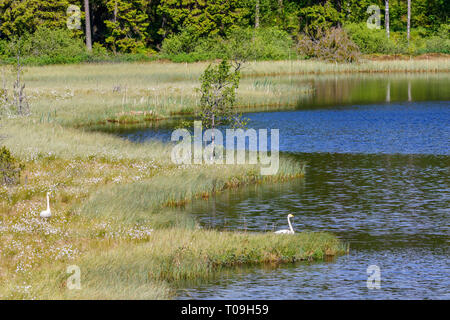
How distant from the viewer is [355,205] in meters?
25.1

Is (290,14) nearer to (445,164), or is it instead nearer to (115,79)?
(115,79)

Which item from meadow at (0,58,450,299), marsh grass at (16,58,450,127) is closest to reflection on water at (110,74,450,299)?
meadow at (0,58,450,299)

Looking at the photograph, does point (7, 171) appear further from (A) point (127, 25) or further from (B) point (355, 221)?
(A) point (127, 25)

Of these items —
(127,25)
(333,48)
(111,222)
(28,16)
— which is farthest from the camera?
(127,25)

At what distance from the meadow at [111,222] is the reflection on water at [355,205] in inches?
24.7

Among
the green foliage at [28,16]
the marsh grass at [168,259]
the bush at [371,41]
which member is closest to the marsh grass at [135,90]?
the bush at [371,41]

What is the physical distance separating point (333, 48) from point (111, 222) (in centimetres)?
6983

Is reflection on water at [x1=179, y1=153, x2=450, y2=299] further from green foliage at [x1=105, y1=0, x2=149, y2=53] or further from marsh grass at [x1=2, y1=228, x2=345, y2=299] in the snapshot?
green foliage at [x1=105, y1=0, x2=149, y2=53]

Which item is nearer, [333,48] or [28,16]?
[28,16]

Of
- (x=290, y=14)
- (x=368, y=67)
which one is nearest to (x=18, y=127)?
(x=368, y=67)

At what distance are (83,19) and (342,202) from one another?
76.3 meters

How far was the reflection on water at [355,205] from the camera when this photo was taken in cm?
1698

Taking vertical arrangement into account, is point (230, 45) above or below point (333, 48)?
above

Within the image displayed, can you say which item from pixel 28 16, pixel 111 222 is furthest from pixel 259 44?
pixel 111 222
